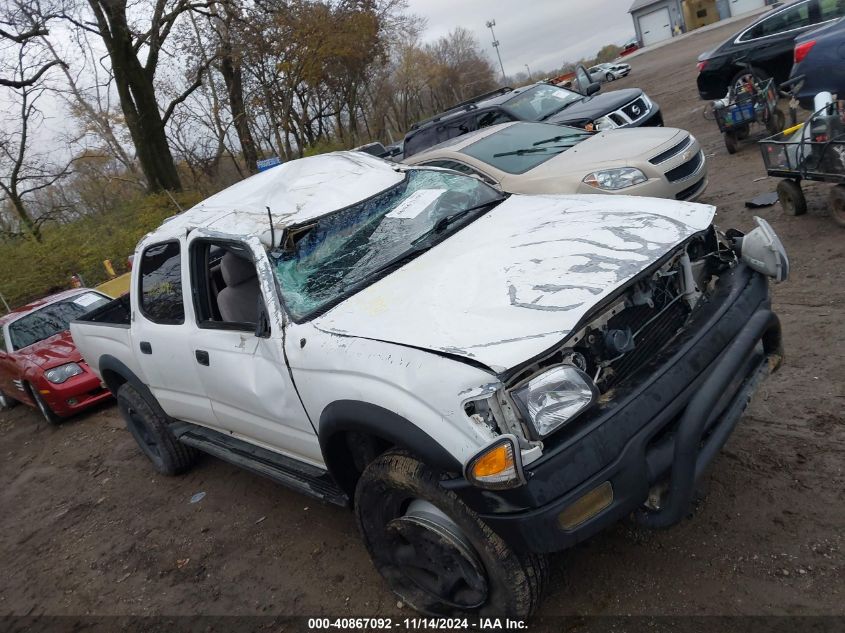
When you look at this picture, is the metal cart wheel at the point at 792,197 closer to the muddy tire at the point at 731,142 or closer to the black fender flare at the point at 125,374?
the muddy tire at the point at 731,142

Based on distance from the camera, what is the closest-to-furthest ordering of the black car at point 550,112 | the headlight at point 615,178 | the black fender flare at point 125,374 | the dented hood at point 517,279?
the dented hood at point 517,279, the black fender flare at point 125,374, the headlight at point 615,178, the black car at point 550,112

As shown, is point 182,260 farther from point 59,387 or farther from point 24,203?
point 24,203

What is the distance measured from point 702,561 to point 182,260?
10.7 ft

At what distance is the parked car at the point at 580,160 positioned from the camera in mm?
6406

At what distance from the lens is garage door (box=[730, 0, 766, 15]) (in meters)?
47.2

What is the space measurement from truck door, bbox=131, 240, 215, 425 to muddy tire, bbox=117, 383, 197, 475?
400 millimetres

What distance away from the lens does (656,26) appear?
190 feet

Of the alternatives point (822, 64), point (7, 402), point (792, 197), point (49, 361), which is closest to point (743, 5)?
point (822, 64)

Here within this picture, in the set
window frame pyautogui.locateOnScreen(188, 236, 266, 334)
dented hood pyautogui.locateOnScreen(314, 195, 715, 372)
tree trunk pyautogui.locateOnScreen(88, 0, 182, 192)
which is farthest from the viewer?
tree trunk pyautogui.locateOnScreen(88, 0, 182, 192)

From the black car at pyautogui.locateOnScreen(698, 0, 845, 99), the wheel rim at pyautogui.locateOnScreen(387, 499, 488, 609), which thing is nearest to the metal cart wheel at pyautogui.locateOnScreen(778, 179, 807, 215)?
the black car at pyautogui.locateOnScreen(698, 0, 845, 99)

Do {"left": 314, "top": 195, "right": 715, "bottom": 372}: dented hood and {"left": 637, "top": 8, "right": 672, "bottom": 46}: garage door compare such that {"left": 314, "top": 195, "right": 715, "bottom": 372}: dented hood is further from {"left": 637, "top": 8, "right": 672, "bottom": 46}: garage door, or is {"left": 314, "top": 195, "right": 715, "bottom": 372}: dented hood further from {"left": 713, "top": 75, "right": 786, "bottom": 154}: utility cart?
{"left": 637, "top": 8, "right": 672, "bottom": 46}: garage door

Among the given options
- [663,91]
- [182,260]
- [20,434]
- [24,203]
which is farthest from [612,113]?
[24,203]

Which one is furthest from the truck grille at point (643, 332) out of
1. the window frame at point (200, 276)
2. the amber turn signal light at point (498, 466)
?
the window frame at point (200, 276)

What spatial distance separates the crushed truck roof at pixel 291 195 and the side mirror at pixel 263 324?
1.46 feet
